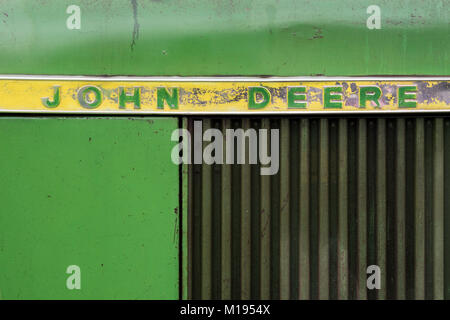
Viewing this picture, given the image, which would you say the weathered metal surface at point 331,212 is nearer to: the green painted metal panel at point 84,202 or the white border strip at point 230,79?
the white border strip at point 230,79

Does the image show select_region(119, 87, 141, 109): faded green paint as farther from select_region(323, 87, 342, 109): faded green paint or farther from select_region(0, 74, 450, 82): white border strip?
select_region(323, 87, 342, 109): faded green paint

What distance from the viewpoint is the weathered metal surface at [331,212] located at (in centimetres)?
203

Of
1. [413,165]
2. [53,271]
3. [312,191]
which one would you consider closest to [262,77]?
[312,191]

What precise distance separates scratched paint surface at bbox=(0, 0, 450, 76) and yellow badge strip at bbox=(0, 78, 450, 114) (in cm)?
7

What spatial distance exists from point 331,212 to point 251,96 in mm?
730

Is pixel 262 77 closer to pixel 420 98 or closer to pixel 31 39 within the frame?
pixel 420 98

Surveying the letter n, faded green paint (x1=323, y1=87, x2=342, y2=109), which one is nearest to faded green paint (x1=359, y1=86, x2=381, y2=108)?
faded green paint (x1=323, y1=87, x2=342, y2=109)

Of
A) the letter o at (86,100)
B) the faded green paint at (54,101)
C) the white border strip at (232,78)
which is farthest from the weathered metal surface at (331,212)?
the faded green paint at (54,101)

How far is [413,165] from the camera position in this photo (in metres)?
2.04

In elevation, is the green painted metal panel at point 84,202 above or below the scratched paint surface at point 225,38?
below

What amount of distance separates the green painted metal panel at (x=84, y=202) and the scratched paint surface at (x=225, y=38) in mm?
317

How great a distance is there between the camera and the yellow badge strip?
6.46 ft

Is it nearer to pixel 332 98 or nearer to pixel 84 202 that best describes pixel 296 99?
pixel 332 98
